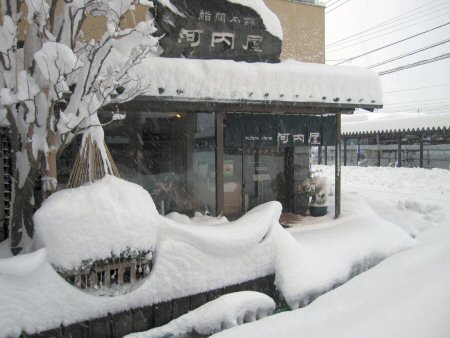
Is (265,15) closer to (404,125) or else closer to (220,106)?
(220,106)

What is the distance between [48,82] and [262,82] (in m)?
4.21

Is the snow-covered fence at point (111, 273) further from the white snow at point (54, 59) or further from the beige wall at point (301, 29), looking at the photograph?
the beige wall at point (301, 29)

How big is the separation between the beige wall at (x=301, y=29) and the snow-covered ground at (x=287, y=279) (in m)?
6.21

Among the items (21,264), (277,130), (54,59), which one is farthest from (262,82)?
(21,264)

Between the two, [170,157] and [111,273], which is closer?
[111,273]

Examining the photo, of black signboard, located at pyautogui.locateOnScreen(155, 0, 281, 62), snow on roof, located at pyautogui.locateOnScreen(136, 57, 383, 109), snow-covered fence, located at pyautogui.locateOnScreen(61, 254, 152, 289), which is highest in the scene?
black signboard, located at pyautogui.locateOnScreen(155, 0, 281, 62)

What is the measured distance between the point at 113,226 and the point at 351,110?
7091mm

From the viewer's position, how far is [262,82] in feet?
23.4

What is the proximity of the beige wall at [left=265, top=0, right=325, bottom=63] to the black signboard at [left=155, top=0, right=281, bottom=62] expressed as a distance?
2.20 m

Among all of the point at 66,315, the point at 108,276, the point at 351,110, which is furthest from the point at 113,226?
the point at 351,110

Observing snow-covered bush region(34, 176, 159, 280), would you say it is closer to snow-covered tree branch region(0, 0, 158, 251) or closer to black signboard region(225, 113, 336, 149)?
snow-covered tree branch region(0, 0, 158, 251)

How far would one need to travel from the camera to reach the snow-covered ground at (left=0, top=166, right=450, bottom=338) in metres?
3.43

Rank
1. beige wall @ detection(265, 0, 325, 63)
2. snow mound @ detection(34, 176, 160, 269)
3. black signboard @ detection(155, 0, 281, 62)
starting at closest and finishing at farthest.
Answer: snow mound @ detection(34, 176, 160, 269) → black signboard @ detection(155, 0, 281, 62) → beige wall @ detection(265, 0, 325, 63)

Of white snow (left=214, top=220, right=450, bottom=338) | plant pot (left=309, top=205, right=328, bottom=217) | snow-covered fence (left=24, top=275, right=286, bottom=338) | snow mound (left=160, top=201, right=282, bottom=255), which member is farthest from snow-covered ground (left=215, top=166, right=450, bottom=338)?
plant pot (left=309, top=205, right=328, bottom=217)
